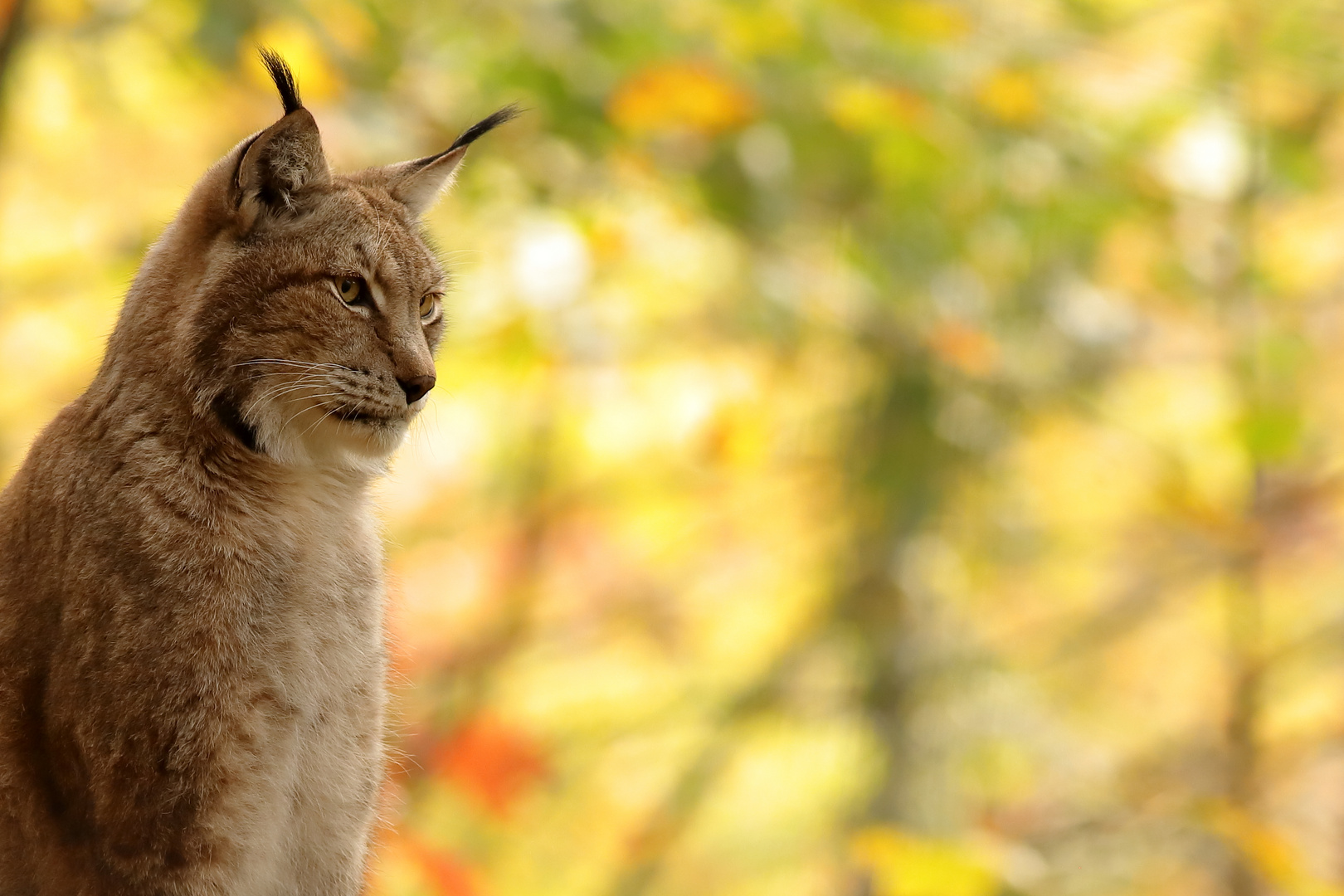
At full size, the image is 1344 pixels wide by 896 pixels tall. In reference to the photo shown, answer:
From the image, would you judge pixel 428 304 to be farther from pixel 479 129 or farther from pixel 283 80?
pixel 283 80

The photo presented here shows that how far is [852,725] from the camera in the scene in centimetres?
610

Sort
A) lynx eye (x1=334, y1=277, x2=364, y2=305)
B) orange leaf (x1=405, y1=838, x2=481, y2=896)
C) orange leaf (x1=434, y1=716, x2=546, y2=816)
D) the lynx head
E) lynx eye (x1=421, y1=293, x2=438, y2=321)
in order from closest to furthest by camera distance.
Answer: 1. the lynx head
2. lynx eye (x1=334, y1=277, x2=364, y2=305)
3. lynx eye (x1=421, y1=293, x2=438, y2=321)
4. orange leaf (x1=405, y1=838, x2=481, y2=896)
5. orange leaf (x1=434, y1=716, x2=546, y2=816)

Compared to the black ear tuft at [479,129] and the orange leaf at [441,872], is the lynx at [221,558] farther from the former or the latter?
the orange leaf at [441,872]

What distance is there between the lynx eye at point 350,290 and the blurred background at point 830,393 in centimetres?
78

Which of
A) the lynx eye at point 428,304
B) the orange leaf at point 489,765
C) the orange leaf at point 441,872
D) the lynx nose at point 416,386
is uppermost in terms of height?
the orange leaf at point 489,765

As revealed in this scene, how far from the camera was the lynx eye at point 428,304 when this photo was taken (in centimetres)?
241

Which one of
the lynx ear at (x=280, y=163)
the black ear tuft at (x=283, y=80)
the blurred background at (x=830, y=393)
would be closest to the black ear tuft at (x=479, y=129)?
the lynx ear at (x=280, y=163)

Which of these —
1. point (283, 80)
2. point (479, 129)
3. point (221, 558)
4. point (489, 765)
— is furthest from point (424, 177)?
point (489, 765)

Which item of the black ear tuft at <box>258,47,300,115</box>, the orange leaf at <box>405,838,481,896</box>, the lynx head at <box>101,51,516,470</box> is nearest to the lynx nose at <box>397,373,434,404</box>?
the lynx head at <box>101,51,516,470</box>

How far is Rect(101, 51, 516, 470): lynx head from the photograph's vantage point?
215 cm

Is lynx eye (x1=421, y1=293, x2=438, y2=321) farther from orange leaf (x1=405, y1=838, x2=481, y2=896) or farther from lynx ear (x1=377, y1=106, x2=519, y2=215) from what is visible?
orange leaf (x1=405, y1=838, x2=481, y2=896)

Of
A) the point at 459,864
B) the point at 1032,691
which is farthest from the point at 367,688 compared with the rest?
the point at 1032,691

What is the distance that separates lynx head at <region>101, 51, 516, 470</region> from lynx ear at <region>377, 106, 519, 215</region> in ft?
0.43

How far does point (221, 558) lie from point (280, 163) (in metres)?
0.67
